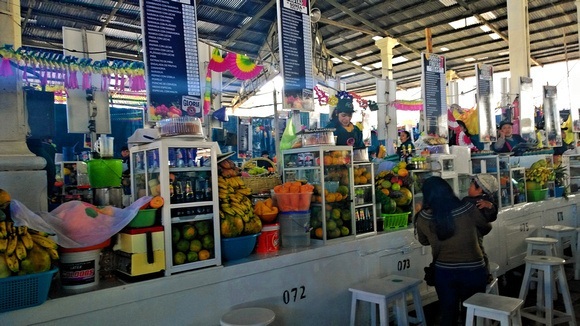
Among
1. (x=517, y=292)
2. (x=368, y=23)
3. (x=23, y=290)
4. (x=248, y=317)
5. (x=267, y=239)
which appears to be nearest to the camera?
(x=23, y=290)

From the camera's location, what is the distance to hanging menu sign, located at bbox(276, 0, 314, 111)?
372 cm

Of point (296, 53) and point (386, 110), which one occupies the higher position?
point (296, 53)

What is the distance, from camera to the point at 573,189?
6.61m

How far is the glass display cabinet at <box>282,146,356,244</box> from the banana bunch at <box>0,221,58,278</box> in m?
1.83

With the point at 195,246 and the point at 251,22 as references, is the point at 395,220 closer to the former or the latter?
the point at 195,246

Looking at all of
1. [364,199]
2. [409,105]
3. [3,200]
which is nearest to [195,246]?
[3,200]

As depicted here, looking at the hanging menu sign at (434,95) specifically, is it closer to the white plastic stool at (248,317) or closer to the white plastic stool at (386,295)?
the white plastic stool at (386,295)

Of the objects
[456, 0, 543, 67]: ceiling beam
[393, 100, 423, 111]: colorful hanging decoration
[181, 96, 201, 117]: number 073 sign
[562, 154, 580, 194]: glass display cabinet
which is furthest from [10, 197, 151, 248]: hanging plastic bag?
[456, 0, 543, 67]: ceiling beam

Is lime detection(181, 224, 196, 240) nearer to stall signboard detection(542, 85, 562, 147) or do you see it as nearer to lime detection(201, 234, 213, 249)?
lime detection(201, 234, 213, 249)

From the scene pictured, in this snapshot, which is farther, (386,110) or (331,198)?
(386,110)

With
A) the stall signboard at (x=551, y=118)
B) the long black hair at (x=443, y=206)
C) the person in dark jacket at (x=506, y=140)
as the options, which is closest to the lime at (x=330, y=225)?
the long black hair at (x=443, y=206)

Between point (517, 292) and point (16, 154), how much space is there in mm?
5023

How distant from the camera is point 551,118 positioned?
22.9ft

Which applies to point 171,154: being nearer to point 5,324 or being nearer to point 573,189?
point 5,324
